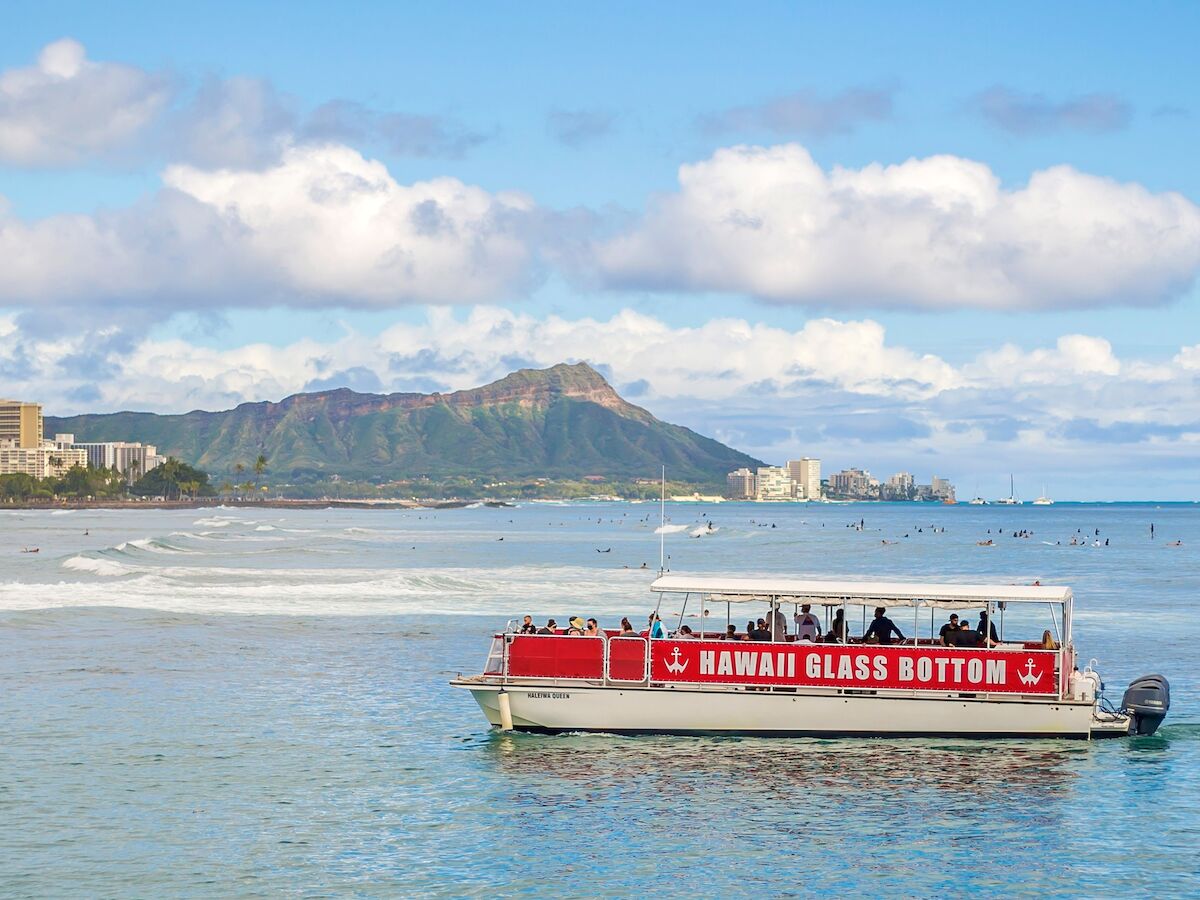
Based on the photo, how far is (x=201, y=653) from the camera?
45.2 meters

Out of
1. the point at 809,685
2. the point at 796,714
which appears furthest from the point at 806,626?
the point at 796,714

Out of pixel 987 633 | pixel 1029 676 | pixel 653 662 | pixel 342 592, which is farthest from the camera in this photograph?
pixel 342 592

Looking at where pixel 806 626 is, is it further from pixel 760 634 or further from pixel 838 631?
pixel 760 634

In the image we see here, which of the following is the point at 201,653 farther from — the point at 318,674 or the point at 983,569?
the point at 983,569

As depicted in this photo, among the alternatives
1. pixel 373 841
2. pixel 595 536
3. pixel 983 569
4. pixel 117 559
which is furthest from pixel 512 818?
pixel 595 536

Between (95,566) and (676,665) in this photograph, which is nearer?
(676,665)

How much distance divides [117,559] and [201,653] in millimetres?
Result: 55202

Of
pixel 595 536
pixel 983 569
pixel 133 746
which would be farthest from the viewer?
pixel 595 536

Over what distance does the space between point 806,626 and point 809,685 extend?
1.59m

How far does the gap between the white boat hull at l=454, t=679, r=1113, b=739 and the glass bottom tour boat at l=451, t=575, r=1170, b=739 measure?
2 centimetres

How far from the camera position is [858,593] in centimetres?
3041

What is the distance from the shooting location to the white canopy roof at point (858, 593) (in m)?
30.5

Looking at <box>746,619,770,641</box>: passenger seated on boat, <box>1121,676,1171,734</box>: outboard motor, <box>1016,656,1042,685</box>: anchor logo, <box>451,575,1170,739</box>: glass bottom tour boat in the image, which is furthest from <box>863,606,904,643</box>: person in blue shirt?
<box>1121,676,1171,734</box>: outboard motor

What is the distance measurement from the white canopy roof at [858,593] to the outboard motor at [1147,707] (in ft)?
7.79
